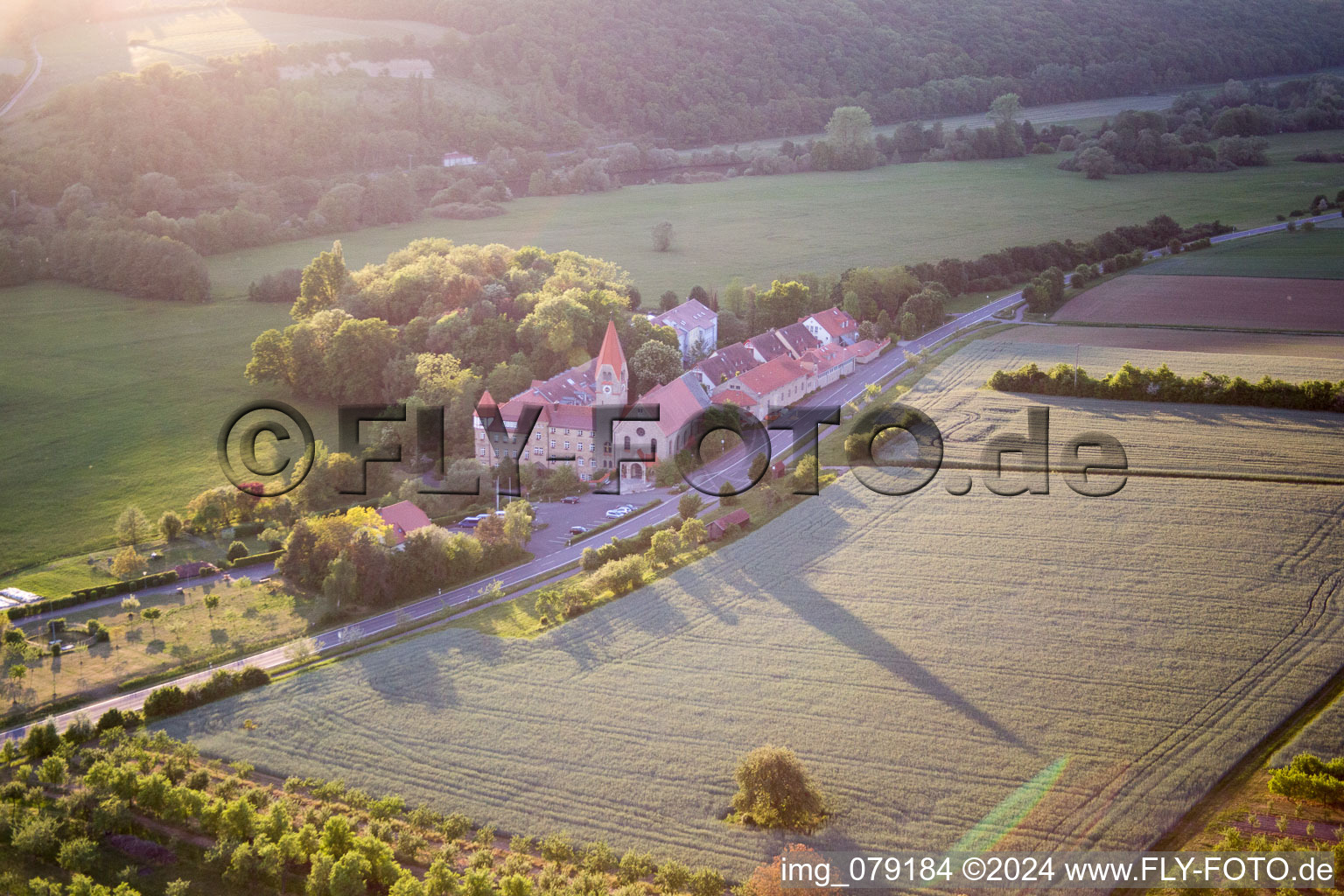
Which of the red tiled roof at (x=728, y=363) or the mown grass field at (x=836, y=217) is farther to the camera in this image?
the mown grass field at (x=836, y=217)

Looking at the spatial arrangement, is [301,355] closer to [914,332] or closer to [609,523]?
[609,523]

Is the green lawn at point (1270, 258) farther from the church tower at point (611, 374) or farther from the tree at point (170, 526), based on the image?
the tree at point (170, 526)

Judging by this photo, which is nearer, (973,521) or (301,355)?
(973,521)

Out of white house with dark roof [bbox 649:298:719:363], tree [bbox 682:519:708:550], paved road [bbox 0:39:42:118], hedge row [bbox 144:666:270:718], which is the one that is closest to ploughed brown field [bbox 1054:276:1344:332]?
white house with dark roof [bbox 649:298:719:363]

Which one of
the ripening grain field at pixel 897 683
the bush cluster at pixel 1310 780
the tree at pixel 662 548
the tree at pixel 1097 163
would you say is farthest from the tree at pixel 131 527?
the tree at pixel 1097 163

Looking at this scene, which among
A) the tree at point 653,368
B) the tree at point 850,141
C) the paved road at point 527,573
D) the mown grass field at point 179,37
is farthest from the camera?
the tree at point 850,141

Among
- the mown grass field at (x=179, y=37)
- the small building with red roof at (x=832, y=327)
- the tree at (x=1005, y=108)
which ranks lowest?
the small building with red roof at (x=832, y=327)

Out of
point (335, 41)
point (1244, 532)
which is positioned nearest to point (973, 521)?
point (1244, 532)

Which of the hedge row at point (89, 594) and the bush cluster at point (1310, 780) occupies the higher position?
the hedge row at point (89, 594)
